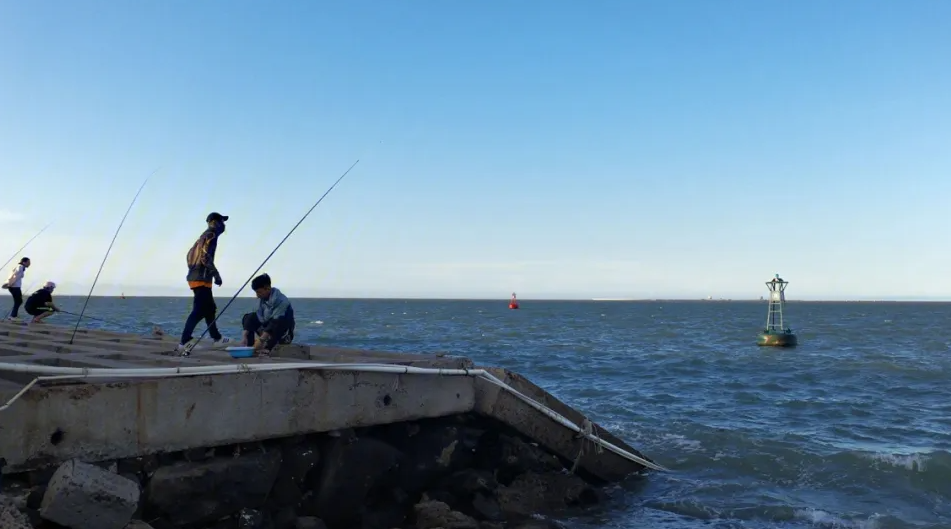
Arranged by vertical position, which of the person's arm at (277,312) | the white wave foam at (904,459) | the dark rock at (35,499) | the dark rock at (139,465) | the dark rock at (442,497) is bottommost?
the white wave foam at (904,459)

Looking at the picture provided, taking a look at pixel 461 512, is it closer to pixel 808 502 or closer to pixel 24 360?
pixel 24 360

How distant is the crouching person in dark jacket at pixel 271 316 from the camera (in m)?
7.70

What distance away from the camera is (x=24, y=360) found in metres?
6.05

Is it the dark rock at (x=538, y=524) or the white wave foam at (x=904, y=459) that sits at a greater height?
the dark rock at (x=538, y=524)

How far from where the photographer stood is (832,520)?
333 inches

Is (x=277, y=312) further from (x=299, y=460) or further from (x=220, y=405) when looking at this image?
(x=220, y=405)

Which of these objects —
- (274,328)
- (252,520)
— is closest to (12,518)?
(252,520)

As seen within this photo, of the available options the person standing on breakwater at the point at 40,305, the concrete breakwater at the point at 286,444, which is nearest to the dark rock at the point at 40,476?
the concrete breakwater at the point at 286,444

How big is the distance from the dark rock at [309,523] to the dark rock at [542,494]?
2210mm

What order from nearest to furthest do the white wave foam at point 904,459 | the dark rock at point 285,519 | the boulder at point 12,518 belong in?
the boulder at point 12,518, the dark rock at point 285,519, the white wave foam at point 904,459

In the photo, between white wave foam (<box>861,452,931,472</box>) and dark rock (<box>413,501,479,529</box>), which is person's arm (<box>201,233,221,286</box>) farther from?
white wave foam (<box>861,452,931,472</box>)

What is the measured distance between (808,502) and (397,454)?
5.83 m

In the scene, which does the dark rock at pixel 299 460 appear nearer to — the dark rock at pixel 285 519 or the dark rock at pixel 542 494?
the dark rock at pixel 285 519

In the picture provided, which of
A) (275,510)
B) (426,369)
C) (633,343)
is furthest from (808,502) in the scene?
(633,343)
